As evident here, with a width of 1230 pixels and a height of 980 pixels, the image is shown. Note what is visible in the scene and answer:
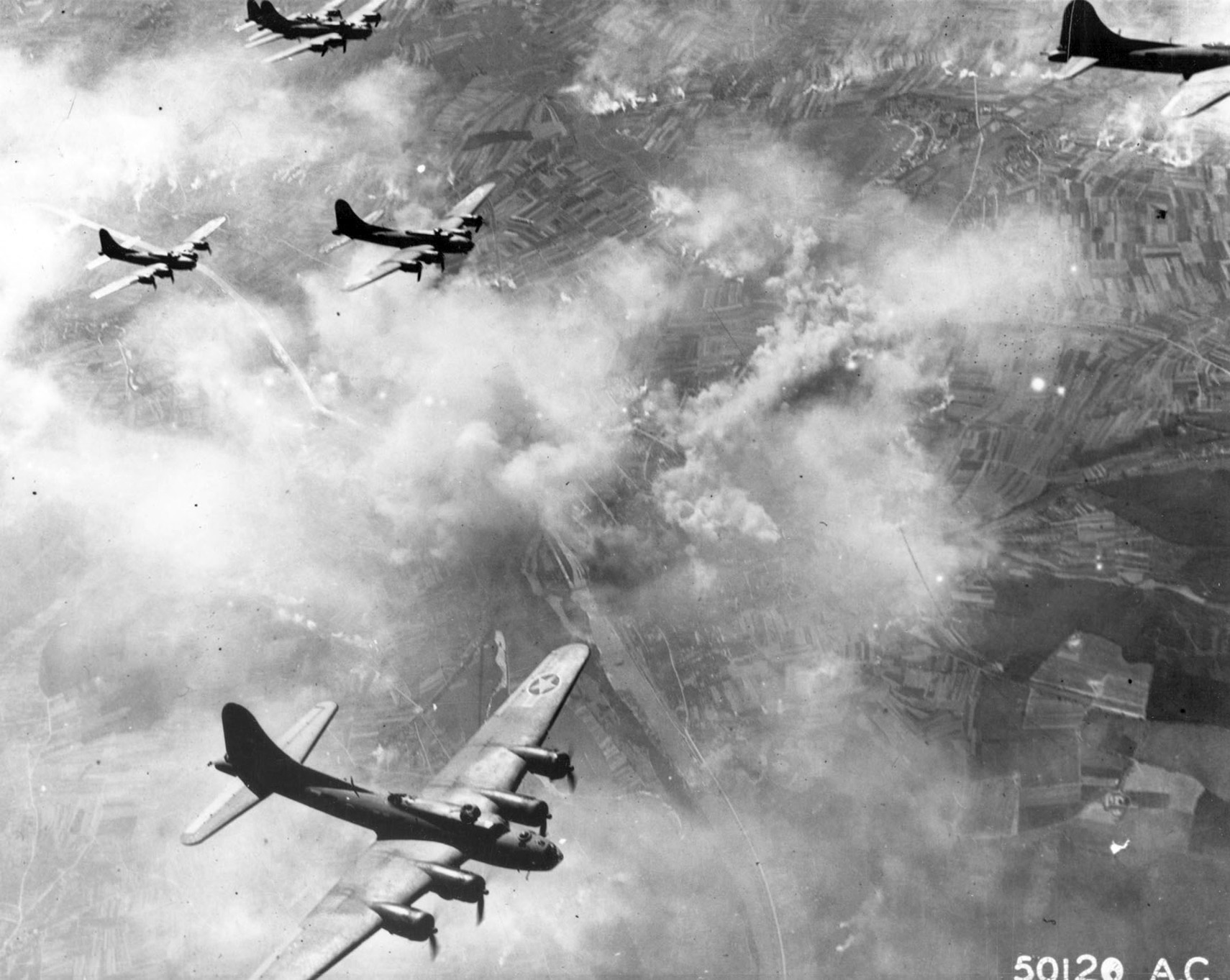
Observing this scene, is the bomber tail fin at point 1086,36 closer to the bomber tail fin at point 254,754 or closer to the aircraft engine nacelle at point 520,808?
the aircraft engine nacelle at point 520,808

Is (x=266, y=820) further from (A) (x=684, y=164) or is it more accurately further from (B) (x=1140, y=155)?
(B) (x=1140, y=155)

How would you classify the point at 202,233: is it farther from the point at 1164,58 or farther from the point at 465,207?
the point at 1164,58

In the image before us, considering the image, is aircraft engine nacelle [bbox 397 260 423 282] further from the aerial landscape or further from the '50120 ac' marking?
the '50120 ac' marking

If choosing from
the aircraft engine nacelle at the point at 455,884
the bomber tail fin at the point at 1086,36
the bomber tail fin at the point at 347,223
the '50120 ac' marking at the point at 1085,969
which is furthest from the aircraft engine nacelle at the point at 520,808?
the bomber tail fin at the point at 1086,36

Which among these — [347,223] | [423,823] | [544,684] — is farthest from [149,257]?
[423,823]

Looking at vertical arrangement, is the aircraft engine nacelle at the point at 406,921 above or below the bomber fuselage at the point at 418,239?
below
